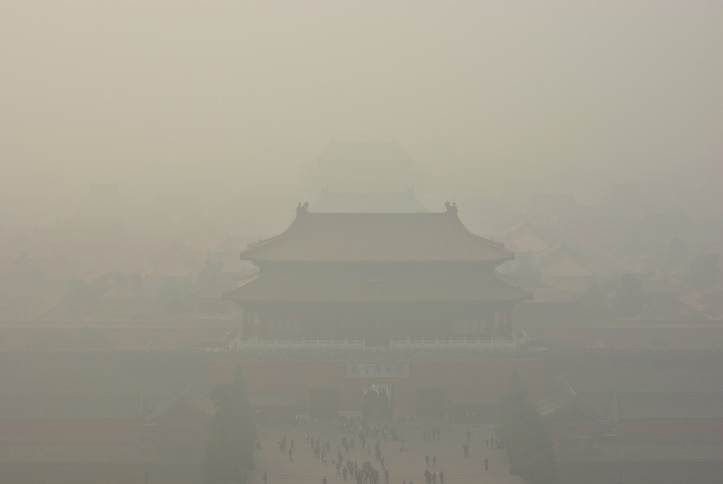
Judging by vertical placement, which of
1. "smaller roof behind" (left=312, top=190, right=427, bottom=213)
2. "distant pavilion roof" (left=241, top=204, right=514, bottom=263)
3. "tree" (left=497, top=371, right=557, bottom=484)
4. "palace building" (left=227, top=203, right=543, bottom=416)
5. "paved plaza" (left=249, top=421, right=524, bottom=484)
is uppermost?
"smaller roof behind" (left=312, top=190, right=427, bottom=213)

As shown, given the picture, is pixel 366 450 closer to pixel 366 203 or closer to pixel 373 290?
pixel 373 290

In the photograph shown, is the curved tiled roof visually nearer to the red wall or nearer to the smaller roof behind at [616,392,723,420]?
the red wall

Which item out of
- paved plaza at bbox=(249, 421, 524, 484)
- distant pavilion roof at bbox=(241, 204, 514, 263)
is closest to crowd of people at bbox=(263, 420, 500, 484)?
A: paved plaza at bbox=(249, 421, 524, 484)

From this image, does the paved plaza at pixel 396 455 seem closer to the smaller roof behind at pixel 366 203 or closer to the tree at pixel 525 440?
the tree at pixel 525 440

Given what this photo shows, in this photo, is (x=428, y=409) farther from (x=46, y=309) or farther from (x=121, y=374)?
(x=46, y=309)

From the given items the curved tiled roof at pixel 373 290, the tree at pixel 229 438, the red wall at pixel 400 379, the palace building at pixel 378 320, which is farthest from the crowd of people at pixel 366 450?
the curved tiled roof at pixel 373 290

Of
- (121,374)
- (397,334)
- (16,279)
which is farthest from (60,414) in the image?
(16,279)
